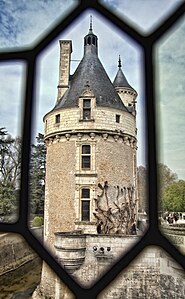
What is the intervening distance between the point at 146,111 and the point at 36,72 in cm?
27

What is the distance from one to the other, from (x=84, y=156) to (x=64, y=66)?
5.67ft

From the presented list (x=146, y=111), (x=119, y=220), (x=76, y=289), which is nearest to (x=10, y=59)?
(x=146, y=111)

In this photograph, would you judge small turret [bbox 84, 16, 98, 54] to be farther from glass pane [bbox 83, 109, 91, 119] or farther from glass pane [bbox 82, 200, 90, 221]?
glass pane [bbox 82, 200, 90, 221]

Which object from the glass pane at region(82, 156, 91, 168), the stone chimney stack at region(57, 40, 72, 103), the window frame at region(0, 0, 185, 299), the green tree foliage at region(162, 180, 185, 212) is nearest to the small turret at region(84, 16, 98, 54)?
the stone chimney stack at region(57, 40, 72, 103)

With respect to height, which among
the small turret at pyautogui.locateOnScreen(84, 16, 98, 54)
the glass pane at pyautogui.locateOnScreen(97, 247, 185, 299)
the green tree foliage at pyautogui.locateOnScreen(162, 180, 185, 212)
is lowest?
the glass pane at pyautogui.locateOnScreen(97, 247, 185, 299)

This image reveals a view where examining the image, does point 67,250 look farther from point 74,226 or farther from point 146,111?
point 146,111

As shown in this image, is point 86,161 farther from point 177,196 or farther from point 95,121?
point 177,196

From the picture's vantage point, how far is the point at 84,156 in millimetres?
5258

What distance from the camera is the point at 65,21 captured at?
66cm

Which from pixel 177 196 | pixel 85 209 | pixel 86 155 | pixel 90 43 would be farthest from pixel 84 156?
pixel 177 196

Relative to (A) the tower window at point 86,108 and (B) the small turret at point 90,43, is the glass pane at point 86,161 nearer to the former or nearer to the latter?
(A) the tower window at point 86,108

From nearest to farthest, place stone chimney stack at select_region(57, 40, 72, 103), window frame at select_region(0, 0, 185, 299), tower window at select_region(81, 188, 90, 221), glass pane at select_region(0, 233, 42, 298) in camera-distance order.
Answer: window frame at select_region(0, 0, 185, 299), glass pane at select_region(0, 233, 42, 298), tower window at select_region(81, 188, 90, 221), stone chimney stack at select_region(57, 40, 72, 103)

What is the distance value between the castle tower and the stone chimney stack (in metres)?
0.31

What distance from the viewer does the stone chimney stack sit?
5754mm
